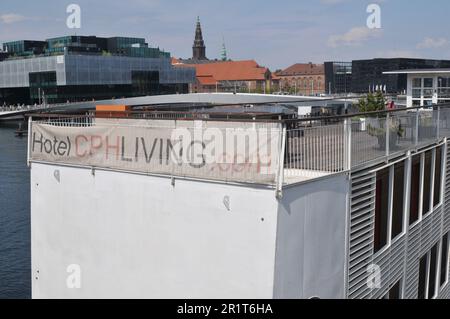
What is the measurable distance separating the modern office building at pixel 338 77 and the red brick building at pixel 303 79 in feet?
60.5

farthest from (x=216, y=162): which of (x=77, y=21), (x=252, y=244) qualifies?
(x=77, y=21)

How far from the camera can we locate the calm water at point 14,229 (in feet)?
65.0

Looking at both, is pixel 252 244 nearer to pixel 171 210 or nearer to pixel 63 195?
pixel 171 210

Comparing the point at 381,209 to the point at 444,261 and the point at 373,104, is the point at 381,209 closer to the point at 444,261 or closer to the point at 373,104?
the point at 444,261

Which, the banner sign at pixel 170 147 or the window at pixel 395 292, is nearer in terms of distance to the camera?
the banner sign at pixel 170 147

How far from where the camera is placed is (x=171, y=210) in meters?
7.40

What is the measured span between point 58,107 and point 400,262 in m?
80.3

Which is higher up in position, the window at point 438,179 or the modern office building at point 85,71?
the modern office building at point 85,71

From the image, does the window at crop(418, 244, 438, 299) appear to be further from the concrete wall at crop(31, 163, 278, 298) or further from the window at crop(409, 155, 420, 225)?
the concrete wall at crop(31, 163, 278, 298)

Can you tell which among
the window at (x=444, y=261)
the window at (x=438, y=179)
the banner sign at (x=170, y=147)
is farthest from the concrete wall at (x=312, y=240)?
the window at (x=444, y=261)

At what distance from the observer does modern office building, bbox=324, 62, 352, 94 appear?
14038cm

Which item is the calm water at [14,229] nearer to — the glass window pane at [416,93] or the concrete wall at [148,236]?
the concrete wall at [148,236]

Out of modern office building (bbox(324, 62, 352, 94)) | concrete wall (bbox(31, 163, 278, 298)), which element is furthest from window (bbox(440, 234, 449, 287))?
modern office building (bbox(324, 62, 352, 94))

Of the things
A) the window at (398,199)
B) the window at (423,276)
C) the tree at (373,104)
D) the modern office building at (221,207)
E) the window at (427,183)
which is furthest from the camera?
Result: the tree at (373,104)
